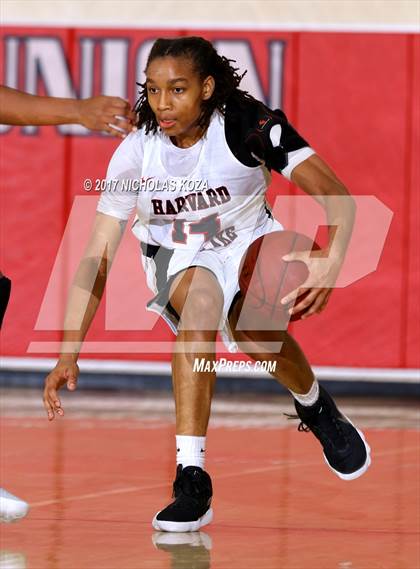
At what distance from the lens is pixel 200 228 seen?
4836 mm

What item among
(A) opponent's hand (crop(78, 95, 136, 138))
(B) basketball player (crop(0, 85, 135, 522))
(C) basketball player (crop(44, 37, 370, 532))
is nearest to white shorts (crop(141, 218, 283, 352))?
(C) basketball player (crop(44, 37, 370, 532))

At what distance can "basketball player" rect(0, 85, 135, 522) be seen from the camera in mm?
3479

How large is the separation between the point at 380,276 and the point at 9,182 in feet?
8.07

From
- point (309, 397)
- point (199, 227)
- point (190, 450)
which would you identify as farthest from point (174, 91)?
point (309, 397)

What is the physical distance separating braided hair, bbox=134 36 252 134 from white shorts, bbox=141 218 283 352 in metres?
0.45

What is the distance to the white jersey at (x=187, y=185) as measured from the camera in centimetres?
470

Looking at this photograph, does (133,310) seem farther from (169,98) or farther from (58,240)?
(169,98)

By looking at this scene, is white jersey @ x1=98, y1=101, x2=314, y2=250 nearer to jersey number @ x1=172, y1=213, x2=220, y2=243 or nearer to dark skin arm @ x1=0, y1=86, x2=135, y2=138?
jersey number @ x1=172, y1=213, x2=220, y2=243

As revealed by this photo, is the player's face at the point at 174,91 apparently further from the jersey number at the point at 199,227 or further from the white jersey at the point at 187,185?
the jersey number at the point at 199,227

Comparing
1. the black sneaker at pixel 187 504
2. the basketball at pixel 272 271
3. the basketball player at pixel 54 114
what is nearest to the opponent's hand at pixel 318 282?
the basketball at pixel 272 271

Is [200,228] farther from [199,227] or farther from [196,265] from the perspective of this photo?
[196,265]

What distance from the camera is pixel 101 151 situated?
862 centimetres

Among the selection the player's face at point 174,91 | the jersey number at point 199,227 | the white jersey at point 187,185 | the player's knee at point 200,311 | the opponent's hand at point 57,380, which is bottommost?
the opponent's hand at point 57,380

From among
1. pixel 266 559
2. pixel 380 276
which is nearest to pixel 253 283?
pixel 266 559
